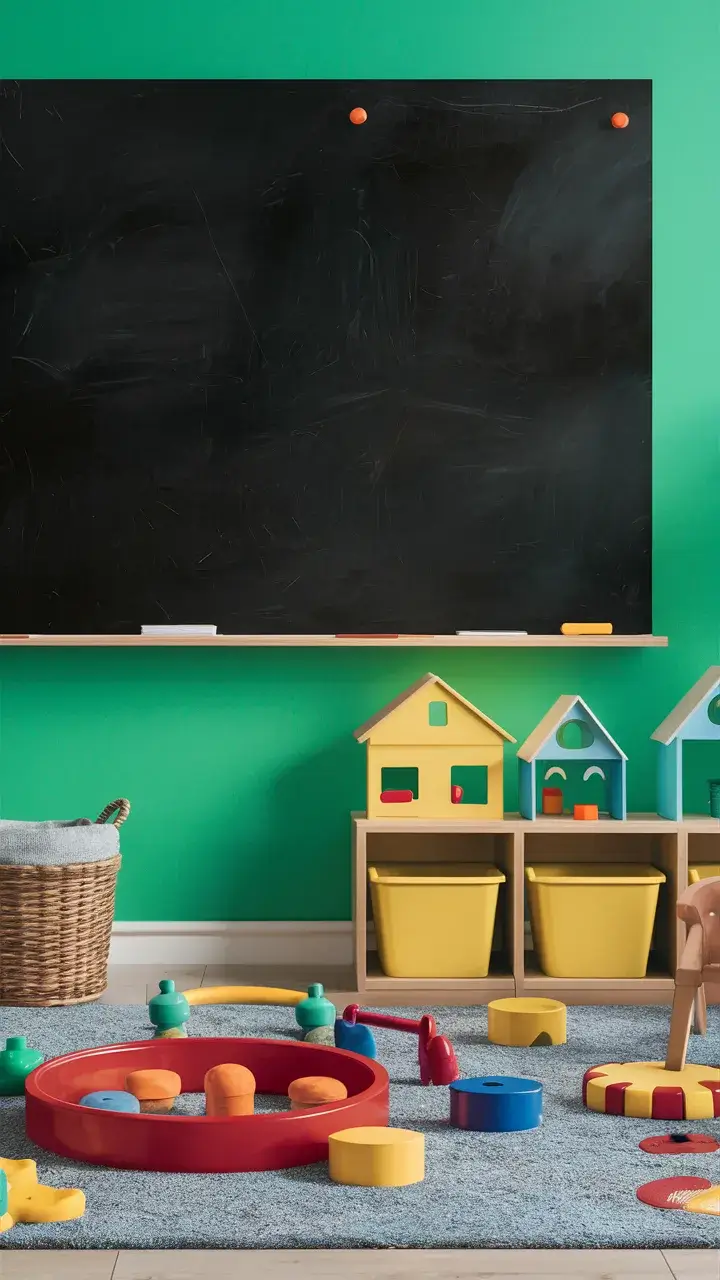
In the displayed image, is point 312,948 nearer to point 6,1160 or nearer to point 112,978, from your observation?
point 112,978

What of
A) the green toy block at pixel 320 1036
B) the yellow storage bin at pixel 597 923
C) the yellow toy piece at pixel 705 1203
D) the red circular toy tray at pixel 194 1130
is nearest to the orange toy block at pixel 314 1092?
the red circular toy tray at pixel 194 1130

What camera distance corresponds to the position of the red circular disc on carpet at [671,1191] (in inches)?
65.8

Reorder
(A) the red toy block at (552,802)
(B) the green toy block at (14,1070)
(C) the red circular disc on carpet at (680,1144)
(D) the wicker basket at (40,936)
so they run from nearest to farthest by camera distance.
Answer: (C) the red circular disc on carpet at (680,1144) < (B) the green toy block at (14,1070) < (D) the wicker basket at (40,936) < (A) the red toy block at (552,802)

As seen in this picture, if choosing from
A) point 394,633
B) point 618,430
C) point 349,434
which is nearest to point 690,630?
point 618,430

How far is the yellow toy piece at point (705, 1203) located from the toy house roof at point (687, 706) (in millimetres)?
1363

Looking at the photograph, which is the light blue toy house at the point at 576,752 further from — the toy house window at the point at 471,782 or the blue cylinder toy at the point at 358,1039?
the blue cylinder toy at the point at 358,1039

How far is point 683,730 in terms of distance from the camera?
2.95 meters

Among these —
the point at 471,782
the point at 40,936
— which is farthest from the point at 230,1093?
the point at 471,782

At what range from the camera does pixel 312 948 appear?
3205mm

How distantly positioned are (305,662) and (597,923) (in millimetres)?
917

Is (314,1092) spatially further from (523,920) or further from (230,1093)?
(523,920)

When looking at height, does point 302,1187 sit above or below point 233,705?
below

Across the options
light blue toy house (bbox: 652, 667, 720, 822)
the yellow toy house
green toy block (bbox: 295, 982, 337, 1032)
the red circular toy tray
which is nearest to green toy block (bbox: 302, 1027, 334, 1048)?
green toy block (bbox: 295, 982, 337, 1032)

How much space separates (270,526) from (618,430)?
859 millimetres
